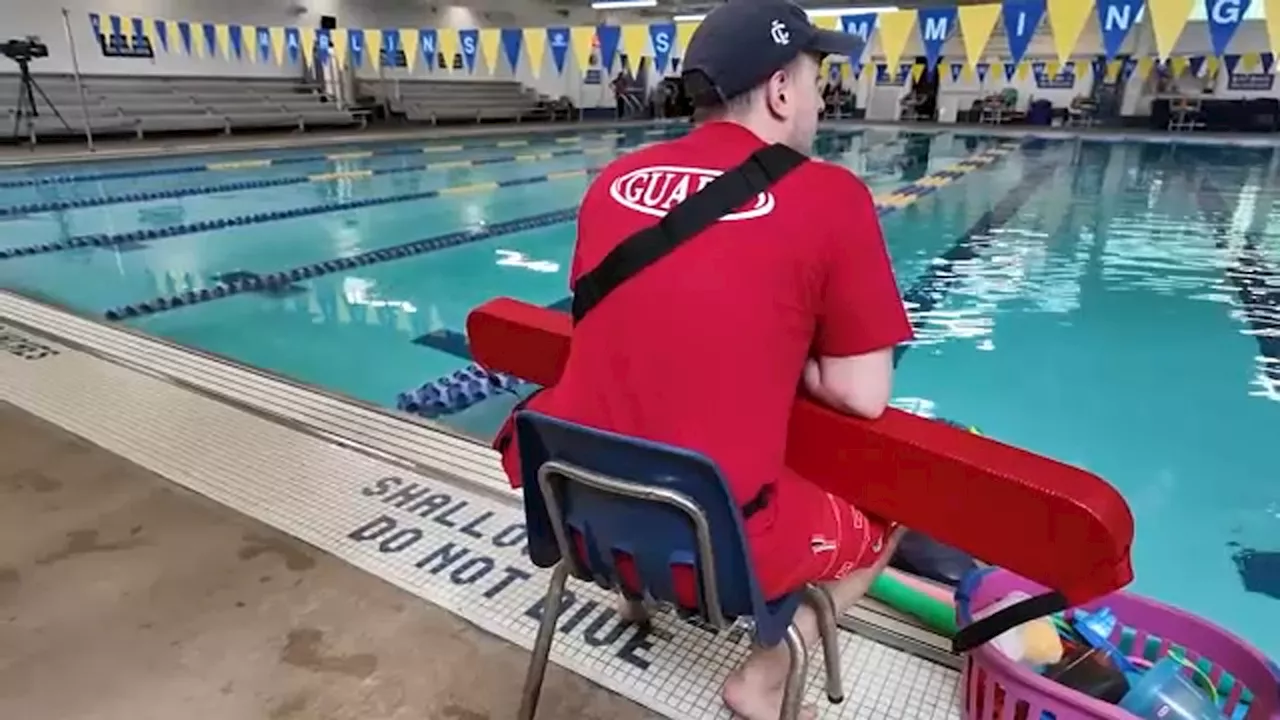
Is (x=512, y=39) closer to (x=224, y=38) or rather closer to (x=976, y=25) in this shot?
(x=224, y=38)

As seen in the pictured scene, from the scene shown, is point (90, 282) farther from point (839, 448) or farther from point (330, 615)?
point (839, 448)

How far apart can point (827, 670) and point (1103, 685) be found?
0.39 metres

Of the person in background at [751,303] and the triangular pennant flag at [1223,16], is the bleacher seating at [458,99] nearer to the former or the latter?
the triangular pennant flag at [1223,16]

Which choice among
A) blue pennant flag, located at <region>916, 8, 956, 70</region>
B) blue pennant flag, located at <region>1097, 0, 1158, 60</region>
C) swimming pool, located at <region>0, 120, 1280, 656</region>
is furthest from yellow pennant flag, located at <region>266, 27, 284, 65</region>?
blue pennant flag, located at <region>1097, 0, 1158, 60</region>

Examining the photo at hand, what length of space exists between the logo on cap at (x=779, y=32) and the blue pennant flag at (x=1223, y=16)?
20.4 ft

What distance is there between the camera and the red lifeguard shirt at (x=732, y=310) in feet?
2.93

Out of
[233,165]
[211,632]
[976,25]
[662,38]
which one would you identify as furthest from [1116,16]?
[233,165]

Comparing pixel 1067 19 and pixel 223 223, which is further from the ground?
pixel 1067 19

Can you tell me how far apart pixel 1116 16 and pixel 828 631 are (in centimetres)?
680

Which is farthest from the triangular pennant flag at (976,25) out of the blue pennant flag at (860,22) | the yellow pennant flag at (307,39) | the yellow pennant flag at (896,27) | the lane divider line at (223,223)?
the yellow pennant flag at (307,39)

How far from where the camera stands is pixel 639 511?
0.96 meters

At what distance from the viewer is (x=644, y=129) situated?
17969 mm

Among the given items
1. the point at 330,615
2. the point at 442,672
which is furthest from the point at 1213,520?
the point at 330,615

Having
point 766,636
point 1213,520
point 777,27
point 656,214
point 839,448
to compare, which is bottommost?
point 1213,520
